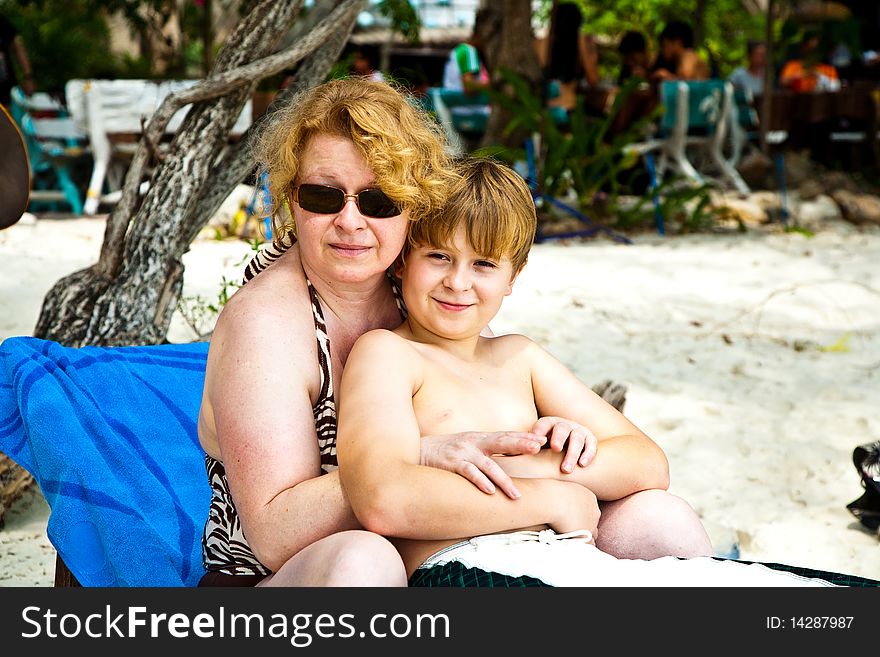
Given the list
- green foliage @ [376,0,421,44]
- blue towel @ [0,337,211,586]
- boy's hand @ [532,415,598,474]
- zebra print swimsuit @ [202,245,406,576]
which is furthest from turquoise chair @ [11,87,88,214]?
boy's hand @ [532,415,598,474]

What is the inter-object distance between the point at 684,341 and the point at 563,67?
459 cm

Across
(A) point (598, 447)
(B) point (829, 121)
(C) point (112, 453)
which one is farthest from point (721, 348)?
(B) point (829, 121)

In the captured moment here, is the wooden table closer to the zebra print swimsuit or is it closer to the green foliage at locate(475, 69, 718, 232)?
the green foliage at locate(475, 69, 718, 232)

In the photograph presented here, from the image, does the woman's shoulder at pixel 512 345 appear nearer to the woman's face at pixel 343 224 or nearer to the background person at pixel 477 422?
the background person at pixel 477 422

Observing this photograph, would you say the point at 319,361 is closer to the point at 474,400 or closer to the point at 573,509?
the point at 474,400

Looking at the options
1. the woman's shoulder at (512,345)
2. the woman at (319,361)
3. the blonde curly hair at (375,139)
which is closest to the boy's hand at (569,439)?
the woman at (319,361)

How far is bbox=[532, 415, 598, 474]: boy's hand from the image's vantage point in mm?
1806

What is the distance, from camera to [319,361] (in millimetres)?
1830

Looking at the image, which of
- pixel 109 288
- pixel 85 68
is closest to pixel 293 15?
pixel 109 288

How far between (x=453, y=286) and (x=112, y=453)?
1.07 meters

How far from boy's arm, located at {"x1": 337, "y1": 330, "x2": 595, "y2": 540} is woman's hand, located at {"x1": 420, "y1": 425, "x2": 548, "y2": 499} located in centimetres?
2
